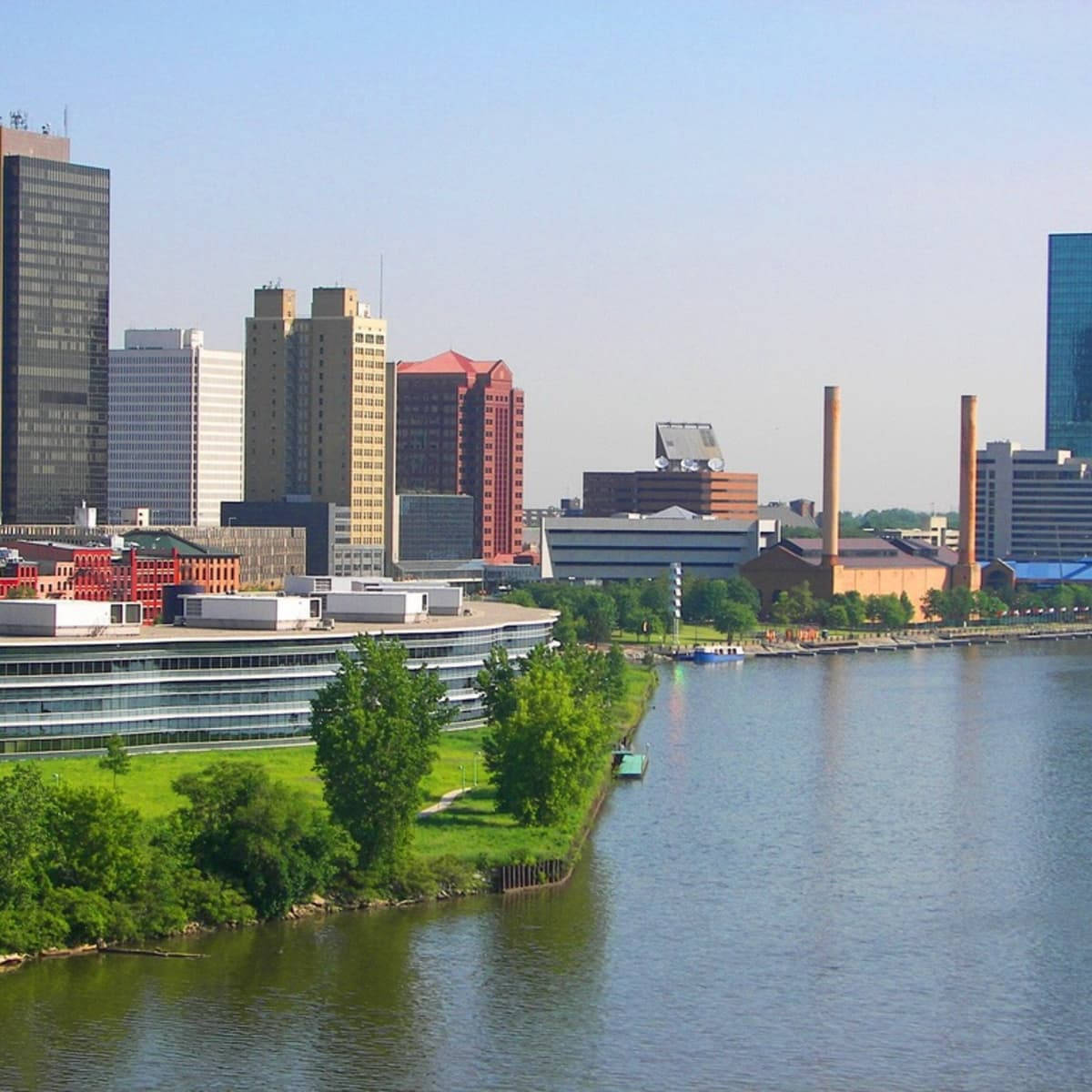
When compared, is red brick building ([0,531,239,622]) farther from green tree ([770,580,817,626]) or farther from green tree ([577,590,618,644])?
green tree ([770,580,817,626])

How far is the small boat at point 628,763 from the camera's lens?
76.7m

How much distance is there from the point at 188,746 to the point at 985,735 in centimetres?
3419

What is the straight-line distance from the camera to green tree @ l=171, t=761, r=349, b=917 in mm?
51438

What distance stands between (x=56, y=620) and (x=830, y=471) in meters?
95.7

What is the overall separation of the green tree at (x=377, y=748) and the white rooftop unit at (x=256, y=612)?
45.7 feet

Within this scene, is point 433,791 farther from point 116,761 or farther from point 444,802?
point 116,761

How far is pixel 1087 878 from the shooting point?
59406mm

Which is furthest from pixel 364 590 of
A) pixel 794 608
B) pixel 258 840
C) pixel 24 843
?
pixel 794 608

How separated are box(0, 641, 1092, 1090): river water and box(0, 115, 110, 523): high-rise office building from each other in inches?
2504

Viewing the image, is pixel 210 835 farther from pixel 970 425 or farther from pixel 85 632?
pixel 970 425

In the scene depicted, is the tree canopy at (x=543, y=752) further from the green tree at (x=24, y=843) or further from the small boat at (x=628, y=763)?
the green tree at (x=24, y=843)

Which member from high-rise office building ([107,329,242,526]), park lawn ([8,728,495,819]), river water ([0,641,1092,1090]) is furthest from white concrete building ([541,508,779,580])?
river water ([0,641,1092,1090])

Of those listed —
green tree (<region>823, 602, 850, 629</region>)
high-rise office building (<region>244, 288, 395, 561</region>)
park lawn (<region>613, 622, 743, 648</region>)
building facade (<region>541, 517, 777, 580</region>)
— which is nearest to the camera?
park lawn (<region>613, 622, 743, 648</region>)

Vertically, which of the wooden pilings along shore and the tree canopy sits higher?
the tree canopy
